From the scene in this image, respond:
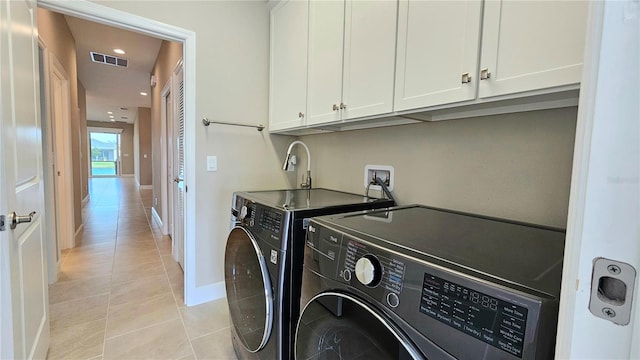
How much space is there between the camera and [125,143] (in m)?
12.7

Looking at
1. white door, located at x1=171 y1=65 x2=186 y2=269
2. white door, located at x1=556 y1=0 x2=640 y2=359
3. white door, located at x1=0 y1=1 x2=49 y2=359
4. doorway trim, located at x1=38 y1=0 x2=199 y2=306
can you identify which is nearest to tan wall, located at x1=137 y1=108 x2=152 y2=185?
white door, located at x1=171 y1=65 x2=186 y2=269

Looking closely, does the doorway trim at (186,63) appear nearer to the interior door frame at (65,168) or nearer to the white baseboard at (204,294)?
the white baseboard at (204,294)

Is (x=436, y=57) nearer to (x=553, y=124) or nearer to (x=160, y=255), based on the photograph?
(x=553, y=124)

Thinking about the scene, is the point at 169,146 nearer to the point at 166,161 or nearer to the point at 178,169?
the point at 166,161

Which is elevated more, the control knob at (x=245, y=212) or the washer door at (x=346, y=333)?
the control knob at (x=245, y=212)

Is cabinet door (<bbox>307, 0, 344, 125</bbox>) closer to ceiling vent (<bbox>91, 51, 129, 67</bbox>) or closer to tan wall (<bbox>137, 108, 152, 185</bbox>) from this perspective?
ceiling vent (<bbox>91, 51, 129, 67</bbox>)

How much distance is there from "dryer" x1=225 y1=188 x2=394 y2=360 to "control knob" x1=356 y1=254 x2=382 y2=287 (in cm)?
47

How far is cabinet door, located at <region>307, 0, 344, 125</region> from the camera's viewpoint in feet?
5.34

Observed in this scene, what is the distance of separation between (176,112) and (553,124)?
3014mm

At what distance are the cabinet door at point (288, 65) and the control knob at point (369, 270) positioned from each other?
135 centimetres

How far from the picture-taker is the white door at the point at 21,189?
3.34 feet

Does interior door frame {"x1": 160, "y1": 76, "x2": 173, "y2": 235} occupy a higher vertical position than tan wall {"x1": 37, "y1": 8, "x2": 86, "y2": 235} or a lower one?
lower

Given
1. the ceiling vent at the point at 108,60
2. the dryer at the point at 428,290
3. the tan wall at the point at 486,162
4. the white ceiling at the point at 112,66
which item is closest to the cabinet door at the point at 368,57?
the tan wall at the point at 486,162

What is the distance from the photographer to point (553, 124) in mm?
1093
